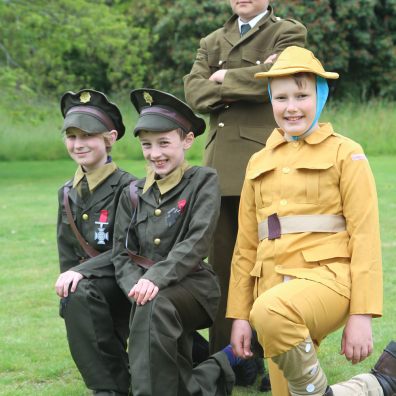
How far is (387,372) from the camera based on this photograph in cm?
417

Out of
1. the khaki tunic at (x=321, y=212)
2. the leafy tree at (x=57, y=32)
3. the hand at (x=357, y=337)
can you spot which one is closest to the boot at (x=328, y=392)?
the hand at (x=357, y=337)

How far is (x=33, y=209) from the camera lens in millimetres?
13531

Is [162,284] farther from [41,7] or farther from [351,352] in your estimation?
[41,7]

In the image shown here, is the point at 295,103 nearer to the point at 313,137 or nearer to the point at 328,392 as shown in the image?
the point at 313,137

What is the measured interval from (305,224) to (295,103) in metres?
0.52

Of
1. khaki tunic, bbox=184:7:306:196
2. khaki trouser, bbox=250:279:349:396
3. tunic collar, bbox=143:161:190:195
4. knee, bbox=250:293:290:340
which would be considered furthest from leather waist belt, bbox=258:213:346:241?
khaki tunic, bbox=184:7:306:196

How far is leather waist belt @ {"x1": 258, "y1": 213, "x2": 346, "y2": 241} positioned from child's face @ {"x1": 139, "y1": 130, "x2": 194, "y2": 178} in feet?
2.39

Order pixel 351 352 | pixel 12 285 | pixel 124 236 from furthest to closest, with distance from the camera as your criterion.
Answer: pixel 12 285, pixel 124 236, pixel 351 352

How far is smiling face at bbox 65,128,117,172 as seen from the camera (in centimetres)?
480

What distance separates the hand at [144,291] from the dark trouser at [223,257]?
1.01 meters

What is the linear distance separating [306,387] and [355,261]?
1.82 ft

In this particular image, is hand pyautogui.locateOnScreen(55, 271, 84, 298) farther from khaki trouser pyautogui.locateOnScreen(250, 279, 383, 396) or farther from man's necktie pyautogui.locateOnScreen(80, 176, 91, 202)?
khaki trouser pyautogui.locateOnScreen(250, 279, 383, 396)

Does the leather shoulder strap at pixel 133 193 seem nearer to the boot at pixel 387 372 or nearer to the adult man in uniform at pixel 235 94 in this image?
the adult man in uniform at pixel 235 94

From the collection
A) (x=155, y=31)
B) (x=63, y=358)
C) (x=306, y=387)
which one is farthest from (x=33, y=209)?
(x=155, y=31)
